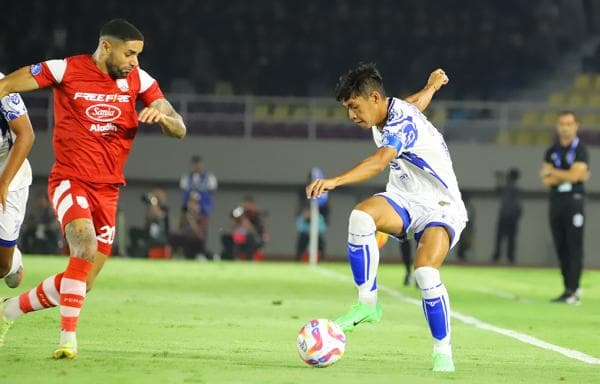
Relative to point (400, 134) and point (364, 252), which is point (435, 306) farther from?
point (400, 134)

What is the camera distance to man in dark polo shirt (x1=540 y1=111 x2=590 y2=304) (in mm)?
15312

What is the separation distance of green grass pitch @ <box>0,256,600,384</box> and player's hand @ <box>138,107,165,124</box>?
1.47m

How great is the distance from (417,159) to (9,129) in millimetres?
3175

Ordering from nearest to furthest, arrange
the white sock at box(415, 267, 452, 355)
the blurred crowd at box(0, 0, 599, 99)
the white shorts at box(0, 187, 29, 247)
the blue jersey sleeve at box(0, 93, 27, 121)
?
the white sock at box(415, 267, 452, 355), the blue jersey sleeve at box(0, 93, 27, 121), the white shorts at box(0, 187, 29, 247), the blurred crowd at box(0, 0, 599, 99)

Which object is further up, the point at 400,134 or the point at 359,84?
the point at 359,84

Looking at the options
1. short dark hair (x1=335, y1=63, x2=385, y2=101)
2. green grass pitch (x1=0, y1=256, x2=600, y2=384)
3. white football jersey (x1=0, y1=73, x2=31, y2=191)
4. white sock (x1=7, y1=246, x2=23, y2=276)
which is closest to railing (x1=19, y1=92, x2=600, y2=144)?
green grass pitch (x1=0, y1=256, x2=600, y2=384)

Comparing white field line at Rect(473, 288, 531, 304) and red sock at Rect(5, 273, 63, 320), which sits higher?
red sock at Rect(5, 273, 63, 320)

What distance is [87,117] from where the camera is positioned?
8273 millimetres

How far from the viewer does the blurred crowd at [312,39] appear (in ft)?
112

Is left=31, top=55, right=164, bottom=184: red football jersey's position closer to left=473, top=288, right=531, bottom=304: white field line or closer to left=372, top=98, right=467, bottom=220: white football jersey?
left=372, top=98, right=467, bottom=220: white football jersey

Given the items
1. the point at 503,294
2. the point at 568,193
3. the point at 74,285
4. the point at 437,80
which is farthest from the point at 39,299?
the point at 503,294

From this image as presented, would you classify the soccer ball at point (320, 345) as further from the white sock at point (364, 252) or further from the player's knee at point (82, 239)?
the player's knee at point (82, 239)

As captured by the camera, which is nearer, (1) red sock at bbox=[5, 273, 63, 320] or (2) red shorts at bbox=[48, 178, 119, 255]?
(2) red shorts at bbox=[48, 178, 119, 255]

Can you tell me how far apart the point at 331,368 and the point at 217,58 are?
2743 cm
